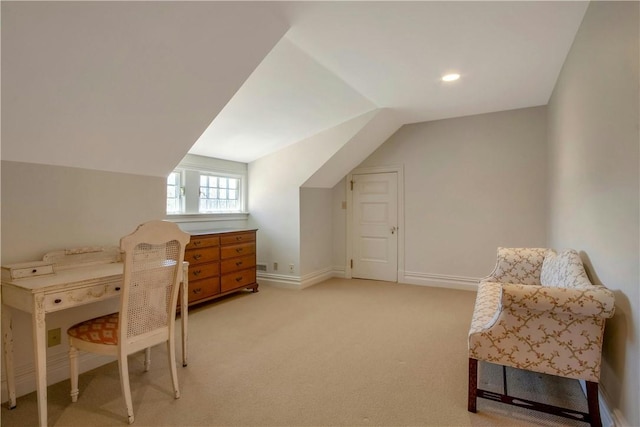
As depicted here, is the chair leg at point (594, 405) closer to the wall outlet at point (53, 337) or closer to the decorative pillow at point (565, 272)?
A: the decorative pillow at point (565, 272)

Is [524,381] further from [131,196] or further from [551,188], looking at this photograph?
[131,196]

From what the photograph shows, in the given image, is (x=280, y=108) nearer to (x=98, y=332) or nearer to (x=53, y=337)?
(x=98, y=332)

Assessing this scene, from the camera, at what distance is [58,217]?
2273mm

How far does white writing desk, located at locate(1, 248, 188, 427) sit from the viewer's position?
1698mm

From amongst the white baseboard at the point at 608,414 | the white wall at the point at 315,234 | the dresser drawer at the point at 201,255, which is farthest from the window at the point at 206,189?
the white baseboard at the point at 608,414

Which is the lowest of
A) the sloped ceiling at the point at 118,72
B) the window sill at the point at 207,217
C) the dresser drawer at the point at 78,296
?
the dresser drawer at the point at 78,296

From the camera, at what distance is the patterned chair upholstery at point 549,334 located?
1646 mm

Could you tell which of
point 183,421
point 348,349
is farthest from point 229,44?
point 348,349

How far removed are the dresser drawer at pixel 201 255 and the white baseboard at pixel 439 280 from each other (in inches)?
110

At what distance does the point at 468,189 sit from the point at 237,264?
3357mm

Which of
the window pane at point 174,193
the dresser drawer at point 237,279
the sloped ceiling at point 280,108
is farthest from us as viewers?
the window pane at point 174,193

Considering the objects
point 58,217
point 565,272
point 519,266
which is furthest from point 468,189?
point 58,217

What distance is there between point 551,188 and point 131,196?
4302mm

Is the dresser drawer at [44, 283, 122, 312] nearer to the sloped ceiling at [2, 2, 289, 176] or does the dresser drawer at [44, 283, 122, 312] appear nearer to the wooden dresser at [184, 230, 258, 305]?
the sloped ceiling at [2, 2, 289, 176]
